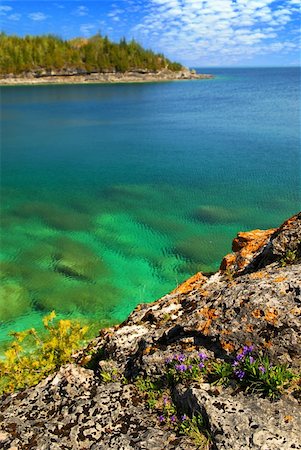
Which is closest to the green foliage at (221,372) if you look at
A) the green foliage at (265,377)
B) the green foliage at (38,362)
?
the green foliage at (265,377)

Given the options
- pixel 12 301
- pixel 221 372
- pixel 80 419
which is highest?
pixel 221 372

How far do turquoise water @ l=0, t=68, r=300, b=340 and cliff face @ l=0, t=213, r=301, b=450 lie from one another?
11.4 metres

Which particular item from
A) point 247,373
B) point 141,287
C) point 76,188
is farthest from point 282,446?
point 76,188

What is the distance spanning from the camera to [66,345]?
9.86 meters

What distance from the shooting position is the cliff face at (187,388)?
216 inches

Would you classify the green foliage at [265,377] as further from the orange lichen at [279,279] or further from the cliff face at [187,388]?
the orange lichen at [279,279]

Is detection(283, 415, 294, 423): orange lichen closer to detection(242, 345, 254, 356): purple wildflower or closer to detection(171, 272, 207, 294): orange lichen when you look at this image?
detection(242, 345, 254, 356): purple wildflower

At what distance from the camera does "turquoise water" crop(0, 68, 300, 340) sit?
22.1 meters

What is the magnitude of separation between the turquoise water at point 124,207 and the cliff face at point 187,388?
37.5 feet

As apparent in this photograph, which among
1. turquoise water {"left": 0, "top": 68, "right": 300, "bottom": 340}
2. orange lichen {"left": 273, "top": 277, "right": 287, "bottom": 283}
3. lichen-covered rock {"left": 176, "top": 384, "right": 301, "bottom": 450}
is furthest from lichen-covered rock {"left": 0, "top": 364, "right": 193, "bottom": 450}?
turquoise water {"left": 0, "top": 68, "right": 300, "bottom": 340}

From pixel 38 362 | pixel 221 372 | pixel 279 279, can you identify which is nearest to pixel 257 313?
pixel 279 279

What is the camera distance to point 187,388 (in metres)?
6.20

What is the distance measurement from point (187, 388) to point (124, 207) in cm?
2818

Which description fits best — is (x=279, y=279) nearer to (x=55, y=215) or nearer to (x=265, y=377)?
(x=265, y=377)
